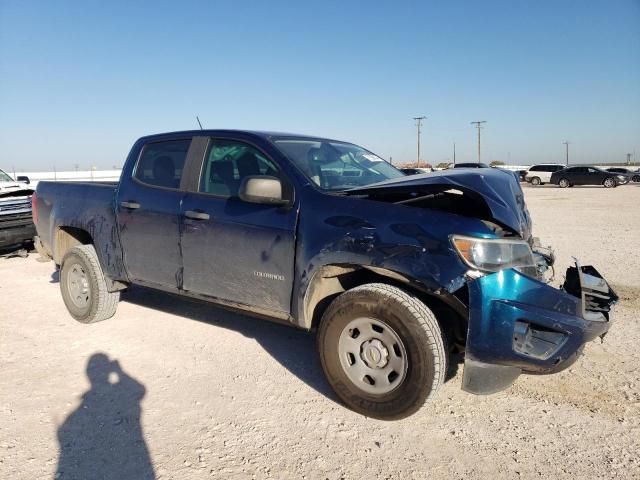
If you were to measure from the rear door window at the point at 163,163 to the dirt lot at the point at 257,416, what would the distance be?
147cm

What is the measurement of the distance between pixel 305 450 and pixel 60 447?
4.63ft

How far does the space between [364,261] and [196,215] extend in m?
1.51

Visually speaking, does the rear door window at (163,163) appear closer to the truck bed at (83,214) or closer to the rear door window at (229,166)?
the rear door window at (229,166)

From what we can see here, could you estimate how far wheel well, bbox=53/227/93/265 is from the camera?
5043 mm

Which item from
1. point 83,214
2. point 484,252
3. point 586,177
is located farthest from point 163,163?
point 586,177

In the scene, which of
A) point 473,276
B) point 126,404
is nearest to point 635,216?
point 473,276

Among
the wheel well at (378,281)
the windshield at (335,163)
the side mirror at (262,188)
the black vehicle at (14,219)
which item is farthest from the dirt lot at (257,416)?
the black vehicle at (14,219)

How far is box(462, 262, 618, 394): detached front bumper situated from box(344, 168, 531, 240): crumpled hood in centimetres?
37

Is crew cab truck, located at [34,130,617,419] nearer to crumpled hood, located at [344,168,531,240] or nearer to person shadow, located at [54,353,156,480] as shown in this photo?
crumpled hood, located at [344,168,531,240]

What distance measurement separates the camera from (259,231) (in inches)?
132

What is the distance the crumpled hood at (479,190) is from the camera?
2.79m

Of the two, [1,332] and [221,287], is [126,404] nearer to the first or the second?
[221,287]

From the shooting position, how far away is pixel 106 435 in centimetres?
280

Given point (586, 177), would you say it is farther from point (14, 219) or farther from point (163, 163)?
point (163, 163)
